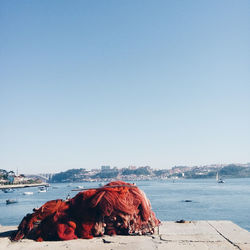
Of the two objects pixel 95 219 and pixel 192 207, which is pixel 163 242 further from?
pixel 192 207

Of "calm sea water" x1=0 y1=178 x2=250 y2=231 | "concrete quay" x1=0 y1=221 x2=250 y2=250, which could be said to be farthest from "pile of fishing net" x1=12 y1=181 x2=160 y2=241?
"calm sea water" x1=0 y1=178 x2=250 y2=231

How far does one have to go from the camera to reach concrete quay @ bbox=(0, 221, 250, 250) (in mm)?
5893

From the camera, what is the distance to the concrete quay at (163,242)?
589 centimetres

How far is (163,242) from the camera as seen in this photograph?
620cm

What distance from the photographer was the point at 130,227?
6.80 m

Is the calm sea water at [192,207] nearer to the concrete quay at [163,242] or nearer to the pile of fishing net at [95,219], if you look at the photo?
the pile of fishing net at [95,219]

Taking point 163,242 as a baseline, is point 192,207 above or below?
below

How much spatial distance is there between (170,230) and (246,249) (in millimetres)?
2120

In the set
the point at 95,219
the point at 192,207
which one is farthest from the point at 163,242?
the point at 192,207

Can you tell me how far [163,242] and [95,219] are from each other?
1.63 m

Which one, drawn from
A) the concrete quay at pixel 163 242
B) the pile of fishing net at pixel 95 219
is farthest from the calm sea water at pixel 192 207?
the concrete quay at pixel 163 242

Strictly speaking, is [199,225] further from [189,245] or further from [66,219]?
[66,219]

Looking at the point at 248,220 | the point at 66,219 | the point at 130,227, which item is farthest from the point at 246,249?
the point at 248,220

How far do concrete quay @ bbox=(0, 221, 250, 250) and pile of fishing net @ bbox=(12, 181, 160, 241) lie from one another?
23 cm
